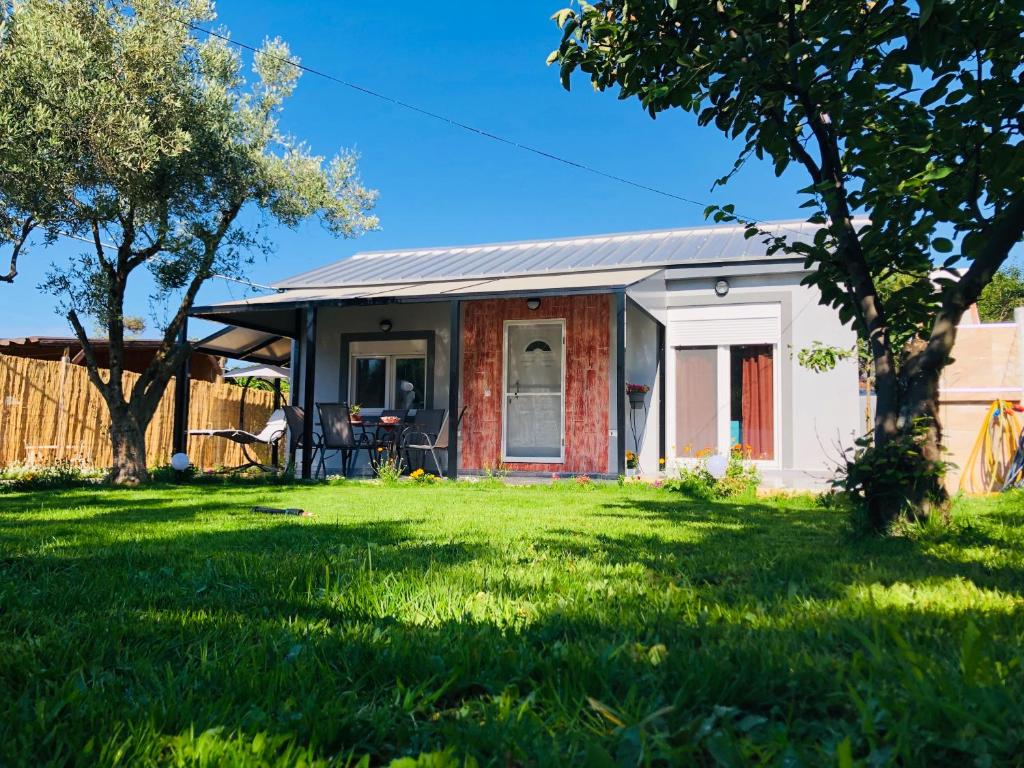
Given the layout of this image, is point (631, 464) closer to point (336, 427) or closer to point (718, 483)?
point (718, 483)

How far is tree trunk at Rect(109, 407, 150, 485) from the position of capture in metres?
8.50

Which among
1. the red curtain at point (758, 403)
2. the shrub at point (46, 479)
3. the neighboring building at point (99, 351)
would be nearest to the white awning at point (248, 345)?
the neighboring building at point (99, 351)

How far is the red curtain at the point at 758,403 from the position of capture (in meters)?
10.6

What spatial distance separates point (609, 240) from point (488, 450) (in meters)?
4.75

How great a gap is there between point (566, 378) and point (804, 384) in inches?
135

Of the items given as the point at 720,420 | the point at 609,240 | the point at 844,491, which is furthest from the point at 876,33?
the point at 609,240

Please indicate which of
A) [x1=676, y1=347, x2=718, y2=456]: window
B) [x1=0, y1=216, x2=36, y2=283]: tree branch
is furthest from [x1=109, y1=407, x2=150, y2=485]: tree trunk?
[x1=676, y1=347, x2=718, y2=456]: window

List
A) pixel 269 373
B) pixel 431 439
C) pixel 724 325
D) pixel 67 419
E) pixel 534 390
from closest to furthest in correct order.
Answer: pixel 431 439, pixel 724 325, pixel 67 419, pixel 534 390, pixel 269 373

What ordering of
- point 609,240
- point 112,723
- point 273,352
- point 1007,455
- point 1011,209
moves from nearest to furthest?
point 112,723 < point 1011,209 < point 1007,455 < point 609,240 < point 273,352

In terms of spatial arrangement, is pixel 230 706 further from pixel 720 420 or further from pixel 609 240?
pixel 609 240

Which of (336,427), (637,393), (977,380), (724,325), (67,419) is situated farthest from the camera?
(67,419)

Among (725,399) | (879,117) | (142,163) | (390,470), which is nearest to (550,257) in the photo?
(725,399)

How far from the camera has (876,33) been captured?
2.57 metres

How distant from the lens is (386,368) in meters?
12.2
